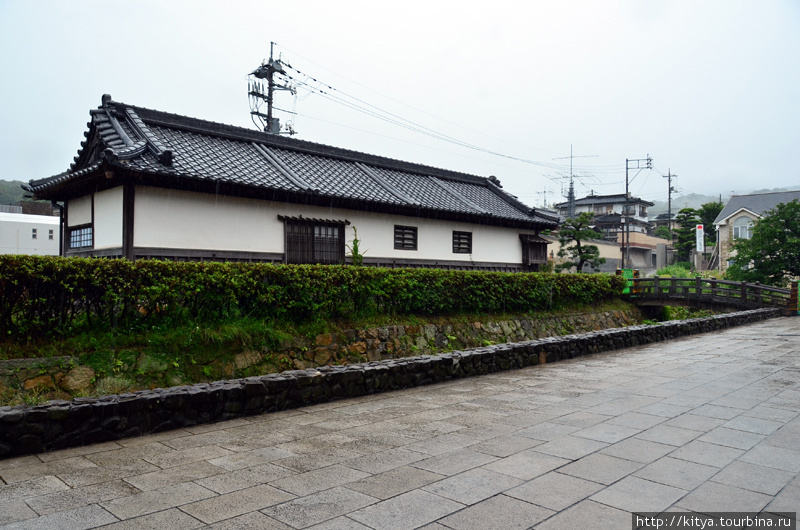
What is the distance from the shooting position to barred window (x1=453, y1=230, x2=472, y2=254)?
1984 cm

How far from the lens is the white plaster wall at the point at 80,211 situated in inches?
542

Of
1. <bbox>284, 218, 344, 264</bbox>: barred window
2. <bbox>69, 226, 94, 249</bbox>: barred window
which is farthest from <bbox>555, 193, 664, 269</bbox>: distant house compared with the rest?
<bbox>69, 226, 94, 249</bbox>: barred window

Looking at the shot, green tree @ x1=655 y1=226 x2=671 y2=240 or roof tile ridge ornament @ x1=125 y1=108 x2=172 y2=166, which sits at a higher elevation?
green tree @ x1=655 y1=226 x2=671 y2=240

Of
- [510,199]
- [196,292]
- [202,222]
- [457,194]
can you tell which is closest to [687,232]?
[510,199]

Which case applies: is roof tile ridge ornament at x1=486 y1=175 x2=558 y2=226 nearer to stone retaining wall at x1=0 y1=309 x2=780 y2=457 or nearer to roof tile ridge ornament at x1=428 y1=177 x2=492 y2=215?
roof tile ridge ornament at x1=428 y1=177 x2=492 y2=215

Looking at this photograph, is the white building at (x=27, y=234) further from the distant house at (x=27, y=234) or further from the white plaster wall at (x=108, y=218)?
the white plaster wall at (x=108, y=218)

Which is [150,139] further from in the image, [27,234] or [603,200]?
[603,200]

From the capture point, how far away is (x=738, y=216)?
4753 centimetres

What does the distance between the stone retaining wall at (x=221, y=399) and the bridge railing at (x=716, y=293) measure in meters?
15.9

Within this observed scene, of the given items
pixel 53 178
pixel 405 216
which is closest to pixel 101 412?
pixel 53 178

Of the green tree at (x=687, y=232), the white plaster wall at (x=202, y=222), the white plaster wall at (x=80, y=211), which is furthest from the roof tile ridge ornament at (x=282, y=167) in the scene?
the green tree at (x=687, y=232)

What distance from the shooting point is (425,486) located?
4.40 metres

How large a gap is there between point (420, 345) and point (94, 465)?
29.2 feet

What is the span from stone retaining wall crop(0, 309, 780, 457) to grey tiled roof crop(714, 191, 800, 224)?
46.3m
